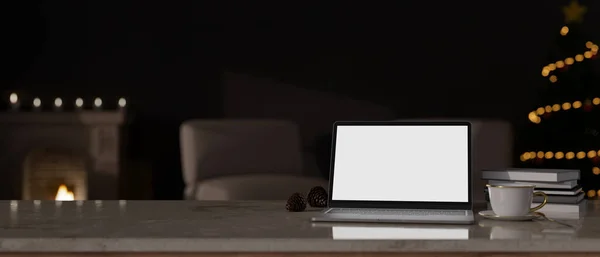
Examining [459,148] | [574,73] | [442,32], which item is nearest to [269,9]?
[442,32]

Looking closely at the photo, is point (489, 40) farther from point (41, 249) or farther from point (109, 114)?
point (41, 249)

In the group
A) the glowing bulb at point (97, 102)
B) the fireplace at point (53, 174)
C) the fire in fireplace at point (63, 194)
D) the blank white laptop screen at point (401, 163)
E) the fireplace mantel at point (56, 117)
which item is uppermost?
the glowing bulb at point (97, 102)

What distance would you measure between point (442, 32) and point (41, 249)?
4802 mm

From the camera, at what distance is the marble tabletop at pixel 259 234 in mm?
1238

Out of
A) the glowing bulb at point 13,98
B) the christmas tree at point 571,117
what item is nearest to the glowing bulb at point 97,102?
the glowing bulb at point 13,98

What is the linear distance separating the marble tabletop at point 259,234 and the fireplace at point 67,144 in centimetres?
383

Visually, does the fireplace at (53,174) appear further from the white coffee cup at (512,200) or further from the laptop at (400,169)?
the white coffee cup at (512,200)

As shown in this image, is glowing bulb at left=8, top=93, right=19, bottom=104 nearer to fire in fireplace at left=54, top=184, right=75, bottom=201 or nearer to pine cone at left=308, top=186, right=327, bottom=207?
fire in fireplace at left=54, top=184, right=75, bottom=201

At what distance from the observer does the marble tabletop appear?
124cm

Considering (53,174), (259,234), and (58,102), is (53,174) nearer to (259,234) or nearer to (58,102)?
(58,102)

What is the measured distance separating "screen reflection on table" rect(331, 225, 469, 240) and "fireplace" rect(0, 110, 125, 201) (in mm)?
4215

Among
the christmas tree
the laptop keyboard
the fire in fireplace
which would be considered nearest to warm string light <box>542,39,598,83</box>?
the christmas tree

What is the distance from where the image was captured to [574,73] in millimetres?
4824
